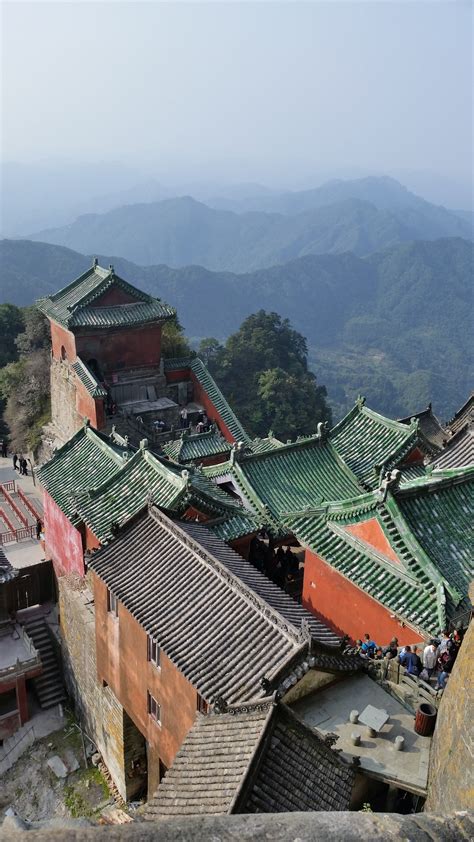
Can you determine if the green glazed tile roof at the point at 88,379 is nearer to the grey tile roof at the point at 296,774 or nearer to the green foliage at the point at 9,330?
the green foliage at the point at 9,330

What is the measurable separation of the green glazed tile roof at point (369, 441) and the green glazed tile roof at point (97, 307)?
14553mm

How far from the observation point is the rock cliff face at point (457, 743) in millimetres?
7664

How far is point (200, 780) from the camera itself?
9938 mm

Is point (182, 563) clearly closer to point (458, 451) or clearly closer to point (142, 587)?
point (142, 587)

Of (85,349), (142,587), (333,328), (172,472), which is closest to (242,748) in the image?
(142,587)

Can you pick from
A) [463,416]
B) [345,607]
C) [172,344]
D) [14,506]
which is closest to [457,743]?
[345,607]

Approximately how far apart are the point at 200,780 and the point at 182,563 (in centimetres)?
508

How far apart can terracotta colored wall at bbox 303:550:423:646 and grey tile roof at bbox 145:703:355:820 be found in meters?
4.74

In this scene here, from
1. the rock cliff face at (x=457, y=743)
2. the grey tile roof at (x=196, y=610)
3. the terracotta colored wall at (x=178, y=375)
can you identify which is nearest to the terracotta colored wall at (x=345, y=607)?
the grey tile roof at (x=196, y=610)

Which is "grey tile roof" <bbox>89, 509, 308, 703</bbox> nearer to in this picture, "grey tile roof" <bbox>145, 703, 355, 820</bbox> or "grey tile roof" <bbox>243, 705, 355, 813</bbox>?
"grey tile roof" <bbox>145, 703, 355, 820</bbox>

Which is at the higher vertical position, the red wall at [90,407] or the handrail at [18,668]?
the red wall at [90,407]

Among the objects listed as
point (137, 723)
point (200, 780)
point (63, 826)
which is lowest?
point (137, 723)

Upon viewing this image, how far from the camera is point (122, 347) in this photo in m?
35.1

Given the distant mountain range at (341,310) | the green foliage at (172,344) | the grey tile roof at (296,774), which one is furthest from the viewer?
the distant mountain range at (341,310)
